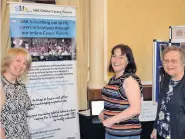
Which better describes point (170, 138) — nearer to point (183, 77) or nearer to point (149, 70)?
point (183, 77)

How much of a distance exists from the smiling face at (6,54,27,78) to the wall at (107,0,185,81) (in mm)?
1706

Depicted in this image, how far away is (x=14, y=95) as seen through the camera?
82.4 inches

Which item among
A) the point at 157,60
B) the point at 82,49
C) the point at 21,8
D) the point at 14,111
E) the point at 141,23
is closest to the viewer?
the point at 14,111

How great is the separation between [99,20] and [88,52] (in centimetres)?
43

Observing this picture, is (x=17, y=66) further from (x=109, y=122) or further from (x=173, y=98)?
(x=173, y=98)

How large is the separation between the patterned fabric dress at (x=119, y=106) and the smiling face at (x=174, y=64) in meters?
0.27

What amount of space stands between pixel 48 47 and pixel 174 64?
4.42 feet

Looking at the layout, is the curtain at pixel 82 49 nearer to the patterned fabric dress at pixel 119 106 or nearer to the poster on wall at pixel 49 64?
the poster on wall at pixel 49 64

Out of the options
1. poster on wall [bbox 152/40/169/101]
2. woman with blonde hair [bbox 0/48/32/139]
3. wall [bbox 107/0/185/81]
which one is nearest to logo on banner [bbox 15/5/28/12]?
woman with blonde hair [bbox 0/48/32/139]

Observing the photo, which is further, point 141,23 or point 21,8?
point 141,23

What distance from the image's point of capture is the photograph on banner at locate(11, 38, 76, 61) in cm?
287

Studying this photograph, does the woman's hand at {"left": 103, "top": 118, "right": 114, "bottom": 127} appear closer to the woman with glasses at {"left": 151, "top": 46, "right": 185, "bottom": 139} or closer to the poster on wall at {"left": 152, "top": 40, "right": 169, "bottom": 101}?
the woman with glasses at {"left": 151, "top": 46, "right": 185, "bottom": 139}

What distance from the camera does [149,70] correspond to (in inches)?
158

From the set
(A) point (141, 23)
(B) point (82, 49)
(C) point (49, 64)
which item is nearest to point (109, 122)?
(C) point (49, 64)
